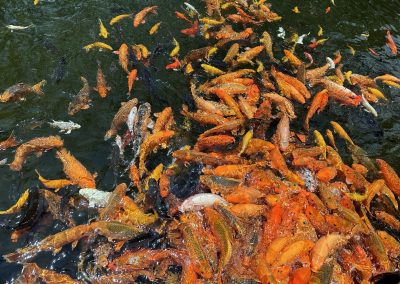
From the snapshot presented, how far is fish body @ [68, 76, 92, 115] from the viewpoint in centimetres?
802

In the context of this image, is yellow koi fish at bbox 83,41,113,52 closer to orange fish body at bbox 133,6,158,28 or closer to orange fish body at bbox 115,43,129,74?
orange fish body at bbox 115,43,129,74

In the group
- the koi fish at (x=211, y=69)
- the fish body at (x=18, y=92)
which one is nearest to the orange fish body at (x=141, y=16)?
the koi fish at (x=211, y=69)

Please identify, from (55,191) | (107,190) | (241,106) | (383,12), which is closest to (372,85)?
(241,106)

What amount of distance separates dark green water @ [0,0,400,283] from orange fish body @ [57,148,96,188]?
0.22m

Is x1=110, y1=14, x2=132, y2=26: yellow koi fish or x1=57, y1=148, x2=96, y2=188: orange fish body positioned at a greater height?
x1=110, y1=14, x2=132, y2=26: yellow koi fish

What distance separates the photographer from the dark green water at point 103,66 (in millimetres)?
7230

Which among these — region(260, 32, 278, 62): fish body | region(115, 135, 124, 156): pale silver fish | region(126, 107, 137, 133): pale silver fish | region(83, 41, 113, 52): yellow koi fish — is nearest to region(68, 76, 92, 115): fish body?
region(126, 107, 137, 133): pale silver fish

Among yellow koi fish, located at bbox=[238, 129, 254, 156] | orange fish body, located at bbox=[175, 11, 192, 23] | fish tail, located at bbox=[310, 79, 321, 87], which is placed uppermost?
fish tail, located at bbox=[310, 79, 321, 87]

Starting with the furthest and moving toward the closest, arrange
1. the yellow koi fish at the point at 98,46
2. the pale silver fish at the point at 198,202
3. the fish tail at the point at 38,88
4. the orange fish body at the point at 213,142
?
the yellow koi fish at the point at 98,46 → the fish tail at the point at 38,88 → the orange fish body at the point at 213,142 → the pale silver fish at the point at 198,202

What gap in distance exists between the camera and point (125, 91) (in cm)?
858

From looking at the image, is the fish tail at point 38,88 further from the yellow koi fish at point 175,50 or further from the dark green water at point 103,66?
the yellow koi fish at point 175,50

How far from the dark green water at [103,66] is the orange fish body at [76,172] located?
0.22m

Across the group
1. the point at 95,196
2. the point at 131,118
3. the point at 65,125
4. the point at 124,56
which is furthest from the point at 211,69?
the point at 95,196

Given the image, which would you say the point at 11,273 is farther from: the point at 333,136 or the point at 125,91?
the point at 333,136
